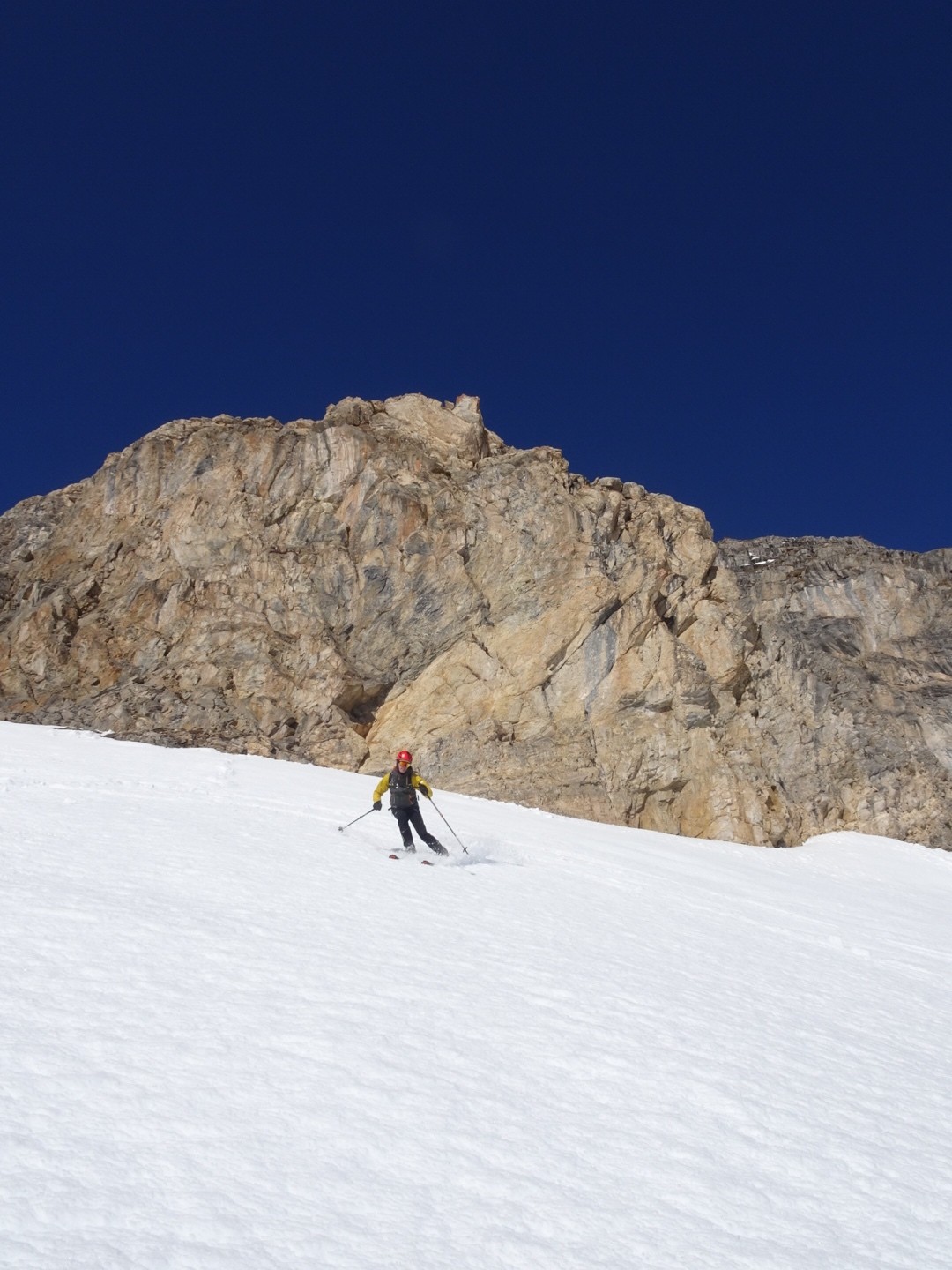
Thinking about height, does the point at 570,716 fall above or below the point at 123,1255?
above

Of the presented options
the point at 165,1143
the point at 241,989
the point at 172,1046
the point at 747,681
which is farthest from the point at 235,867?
the point at 747,681

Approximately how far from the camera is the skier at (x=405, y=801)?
37.3 feet

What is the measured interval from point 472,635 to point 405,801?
24208mm

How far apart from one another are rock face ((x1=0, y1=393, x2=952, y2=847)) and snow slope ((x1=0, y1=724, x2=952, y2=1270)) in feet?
77.8

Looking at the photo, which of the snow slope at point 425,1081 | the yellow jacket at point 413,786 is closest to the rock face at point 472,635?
the yellow jacket at point 413,786

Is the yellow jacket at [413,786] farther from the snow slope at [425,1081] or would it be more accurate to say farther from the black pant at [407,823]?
the snow slope at [425,1081]

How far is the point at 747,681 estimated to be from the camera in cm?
3681

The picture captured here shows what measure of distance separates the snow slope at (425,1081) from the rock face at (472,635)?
2371 centimetres

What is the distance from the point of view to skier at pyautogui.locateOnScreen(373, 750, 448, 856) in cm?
1138

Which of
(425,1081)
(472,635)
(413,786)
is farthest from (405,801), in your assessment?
(472,635)

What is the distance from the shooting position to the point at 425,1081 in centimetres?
403

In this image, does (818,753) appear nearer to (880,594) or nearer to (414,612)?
(880,594)

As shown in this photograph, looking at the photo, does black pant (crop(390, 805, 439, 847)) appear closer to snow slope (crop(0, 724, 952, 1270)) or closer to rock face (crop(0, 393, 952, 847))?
snow slope (crop(0, 724, 952, 1270))

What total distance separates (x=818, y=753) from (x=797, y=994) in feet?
101
